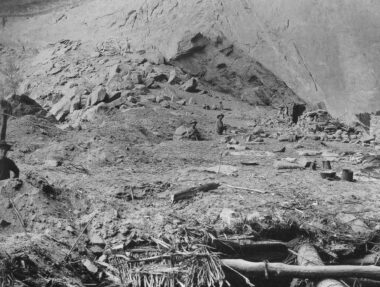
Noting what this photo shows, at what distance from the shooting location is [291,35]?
14.6 meters

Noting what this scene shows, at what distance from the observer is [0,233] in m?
4.90

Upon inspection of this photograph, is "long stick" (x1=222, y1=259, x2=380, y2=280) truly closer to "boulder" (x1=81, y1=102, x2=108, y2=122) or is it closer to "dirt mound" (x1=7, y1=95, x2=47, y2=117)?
"boulder" (x1=81, y1=102, x2=108, y2=122)

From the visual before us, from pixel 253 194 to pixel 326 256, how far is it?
3.56 feet

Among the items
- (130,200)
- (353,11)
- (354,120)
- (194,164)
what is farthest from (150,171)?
(353,11)

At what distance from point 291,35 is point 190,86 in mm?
3109

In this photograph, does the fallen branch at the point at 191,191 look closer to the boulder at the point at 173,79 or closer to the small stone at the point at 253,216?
the small stone at the point at 253,216

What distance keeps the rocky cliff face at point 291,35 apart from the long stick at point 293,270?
915 centimetres

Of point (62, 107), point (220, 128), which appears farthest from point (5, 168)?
point (62, 107)

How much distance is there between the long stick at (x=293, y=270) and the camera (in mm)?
4703

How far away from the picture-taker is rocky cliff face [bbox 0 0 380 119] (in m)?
14.0

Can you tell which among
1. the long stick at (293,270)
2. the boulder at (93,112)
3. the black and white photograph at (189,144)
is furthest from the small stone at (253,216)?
the boulder at (93,112)

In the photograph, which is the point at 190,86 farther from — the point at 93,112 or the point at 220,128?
the point at 220,128

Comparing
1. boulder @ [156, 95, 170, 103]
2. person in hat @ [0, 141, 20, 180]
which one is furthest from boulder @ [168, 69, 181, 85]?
person in hat @ [0, 141, 20, 180]

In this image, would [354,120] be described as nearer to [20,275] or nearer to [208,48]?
[208,48]
